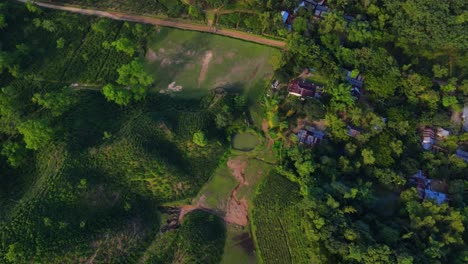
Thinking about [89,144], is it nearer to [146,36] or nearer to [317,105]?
[146,36]

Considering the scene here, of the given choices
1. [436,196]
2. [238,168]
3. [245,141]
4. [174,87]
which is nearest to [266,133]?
[245,141]

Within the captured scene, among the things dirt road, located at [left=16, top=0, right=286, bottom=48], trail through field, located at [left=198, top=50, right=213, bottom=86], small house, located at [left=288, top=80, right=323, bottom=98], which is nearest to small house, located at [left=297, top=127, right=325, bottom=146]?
small house, located at [left=288, top=80, right=323, bottom=98]

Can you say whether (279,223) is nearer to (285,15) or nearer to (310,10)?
(285,15)

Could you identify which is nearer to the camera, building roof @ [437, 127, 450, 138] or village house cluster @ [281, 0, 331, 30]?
building roof @ [437, 127, 450, 138]

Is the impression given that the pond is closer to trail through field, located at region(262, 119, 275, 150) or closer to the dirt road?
trail through field, located at region(262, 119, 275, 150)

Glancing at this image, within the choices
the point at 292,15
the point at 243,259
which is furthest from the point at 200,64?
the point at 243,259

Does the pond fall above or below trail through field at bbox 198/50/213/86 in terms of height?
below
